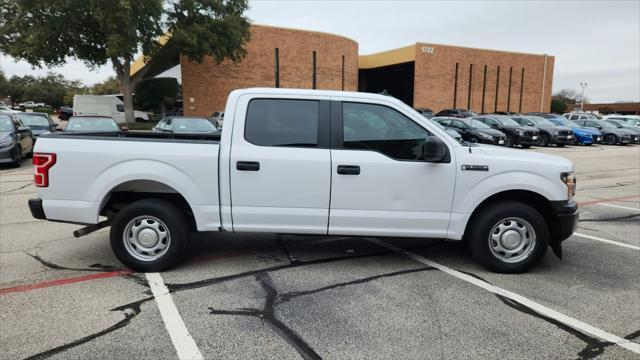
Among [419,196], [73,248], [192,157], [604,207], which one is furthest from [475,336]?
[604,207]

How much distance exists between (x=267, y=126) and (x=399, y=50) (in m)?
47.4

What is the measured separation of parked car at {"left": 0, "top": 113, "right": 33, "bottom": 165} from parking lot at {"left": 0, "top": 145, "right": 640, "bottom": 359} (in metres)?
8.17

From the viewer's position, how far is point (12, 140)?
1241 cm

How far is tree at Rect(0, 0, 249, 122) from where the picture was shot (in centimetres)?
2619

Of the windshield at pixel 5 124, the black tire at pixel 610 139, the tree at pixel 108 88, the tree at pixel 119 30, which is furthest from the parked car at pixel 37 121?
the tree at pixel 108 88

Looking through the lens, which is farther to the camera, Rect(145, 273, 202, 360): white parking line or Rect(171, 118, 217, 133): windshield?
Rect(171, 118, 217, 133): windshield

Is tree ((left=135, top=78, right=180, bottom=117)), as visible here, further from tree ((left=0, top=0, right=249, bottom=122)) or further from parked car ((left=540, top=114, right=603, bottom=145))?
parked car ((left=540, top=114, right=603, bottom=145))

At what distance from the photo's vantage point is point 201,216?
14.5 ft

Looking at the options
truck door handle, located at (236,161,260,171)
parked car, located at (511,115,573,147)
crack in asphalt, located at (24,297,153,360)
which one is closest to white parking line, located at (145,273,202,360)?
crack in asphalt, located at (24,297,153,360)

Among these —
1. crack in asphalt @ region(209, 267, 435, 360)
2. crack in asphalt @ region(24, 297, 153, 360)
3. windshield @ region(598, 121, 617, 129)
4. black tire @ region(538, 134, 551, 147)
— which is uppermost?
windshield @ region(598, 121, 617, 129)

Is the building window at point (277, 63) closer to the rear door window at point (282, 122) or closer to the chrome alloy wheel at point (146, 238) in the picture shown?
the rear door window at point (282, 122)

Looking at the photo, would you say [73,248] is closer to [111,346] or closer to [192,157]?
[192,157]

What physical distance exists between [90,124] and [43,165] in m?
10.7

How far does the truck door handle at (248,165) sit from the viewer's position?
168 inches
